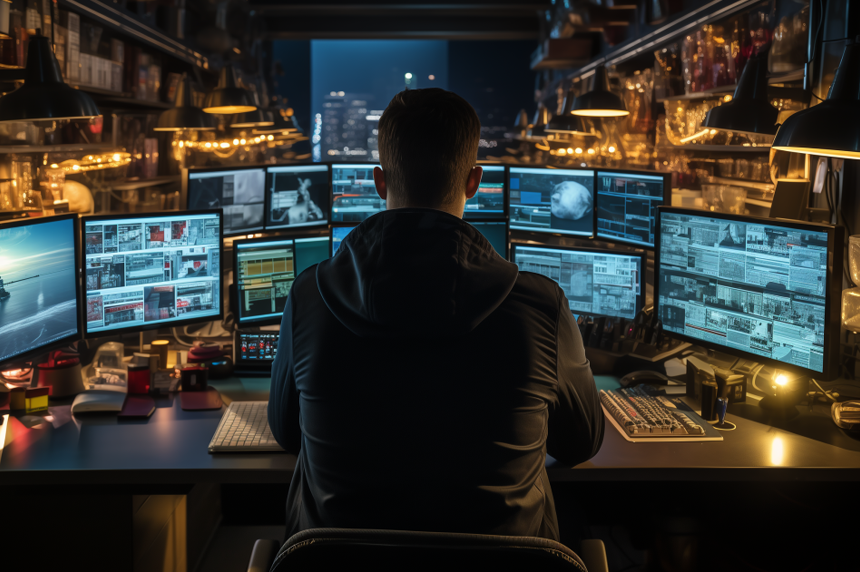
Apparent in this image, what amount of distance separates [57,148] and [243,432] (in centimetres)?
235

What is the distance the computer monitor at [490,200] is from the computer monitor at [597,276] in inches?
11.1

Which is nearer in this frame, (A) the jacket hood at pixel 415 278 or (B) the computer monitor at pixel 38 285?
(A) the jacket hood at pixel 415 278

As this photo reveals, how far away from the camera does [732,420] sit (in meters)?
1.70

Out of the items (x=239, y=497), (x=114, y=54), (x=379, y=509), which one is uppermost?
(x=114, y=54)

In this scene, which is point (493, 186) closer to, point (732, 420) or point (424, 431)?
point (732, 420)

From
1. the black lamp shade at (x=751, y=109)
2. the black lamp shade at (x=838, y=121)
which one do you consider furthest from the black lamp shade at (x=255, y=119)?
the black lamp shade at (x=838, y=121)

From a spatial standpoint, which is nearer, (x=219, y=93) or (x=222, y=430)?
(x=222, y=430)

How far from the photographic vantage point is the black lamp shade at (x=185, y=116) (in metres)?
3.82

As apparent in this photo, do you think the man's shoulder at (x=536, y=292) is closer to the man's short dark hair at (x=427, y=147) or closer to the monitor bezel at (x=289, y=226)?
the man's short dark hair at (x=427, y=147)

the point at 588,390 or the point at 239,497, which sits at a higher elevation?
the point at 588,390

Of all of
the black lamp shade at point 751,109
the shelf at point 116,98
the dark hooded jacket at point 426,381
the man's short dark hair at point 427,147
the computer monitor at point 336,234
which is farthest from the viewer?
the shelf at point 116,98

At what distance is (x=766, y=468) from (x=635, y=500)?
4.13 feet

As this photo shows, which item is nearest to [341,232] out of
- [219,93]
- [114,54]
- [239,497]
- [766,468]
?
[239,497]

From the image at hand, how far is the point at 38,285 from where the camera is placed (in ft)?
5.79
